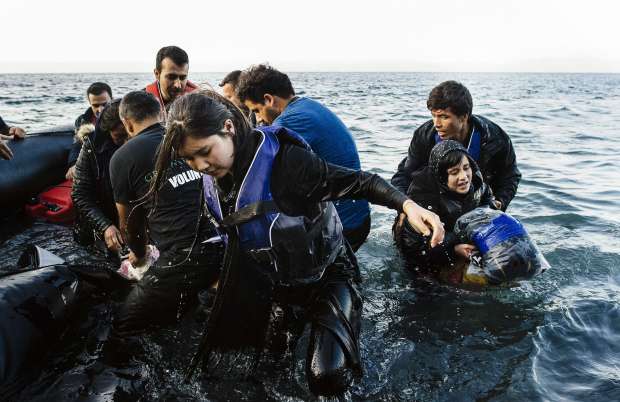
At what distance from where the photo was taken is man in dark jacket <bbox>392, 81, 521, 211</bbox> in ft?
14.5

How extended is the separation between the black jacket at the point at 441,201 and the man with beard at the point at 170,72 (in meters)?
2.98

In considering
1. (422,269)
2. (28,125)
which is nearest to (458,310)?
(422,269)

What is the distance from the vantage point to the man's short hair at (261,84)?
3.96 m

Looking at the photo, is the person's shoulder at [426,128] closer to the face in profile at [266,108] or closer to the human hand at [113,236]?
the face in profile at [266,108]

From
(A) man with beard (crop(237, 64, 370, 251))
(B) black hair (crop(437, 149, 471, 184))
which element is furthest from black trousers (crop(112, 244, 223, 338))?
(B) black hair (crop(437, 149, 471, 184))

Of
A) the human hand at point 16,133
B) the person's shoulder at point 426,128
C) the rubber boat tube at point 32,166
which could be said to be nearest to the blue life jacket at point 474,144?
the person's shoulder at point 426,128

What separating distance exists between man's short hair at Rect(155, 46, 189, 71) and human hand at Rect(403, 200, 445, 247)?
407 cm

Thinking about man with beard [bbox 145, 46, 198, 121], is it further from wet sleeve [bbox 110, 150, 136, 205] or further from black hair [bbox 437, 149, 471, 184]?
black hair [bbox 437, 149, 471, 184]

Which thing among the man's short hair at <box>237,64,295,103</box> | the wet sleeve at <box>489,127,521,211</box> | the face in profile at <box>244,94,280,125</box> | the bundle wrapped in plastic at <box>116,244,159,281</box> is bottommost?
the bundle wrapped in plastic at <box>116,244,159,281</box>

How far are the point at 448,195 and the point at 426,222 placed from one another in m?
1.90

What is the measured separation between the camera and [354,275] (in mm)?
3189

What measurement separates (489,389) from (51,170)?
6.25 meters

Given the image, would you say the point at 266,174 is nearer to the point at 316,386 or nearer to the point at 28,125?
the point at 316,386

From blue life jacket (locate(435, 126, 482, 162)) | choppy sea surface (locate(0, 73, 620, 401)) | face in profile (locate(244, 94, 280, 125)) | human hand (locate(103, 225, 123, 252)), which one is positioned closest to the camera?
choppy sea surface (locate(0, 73, 620, 401))
